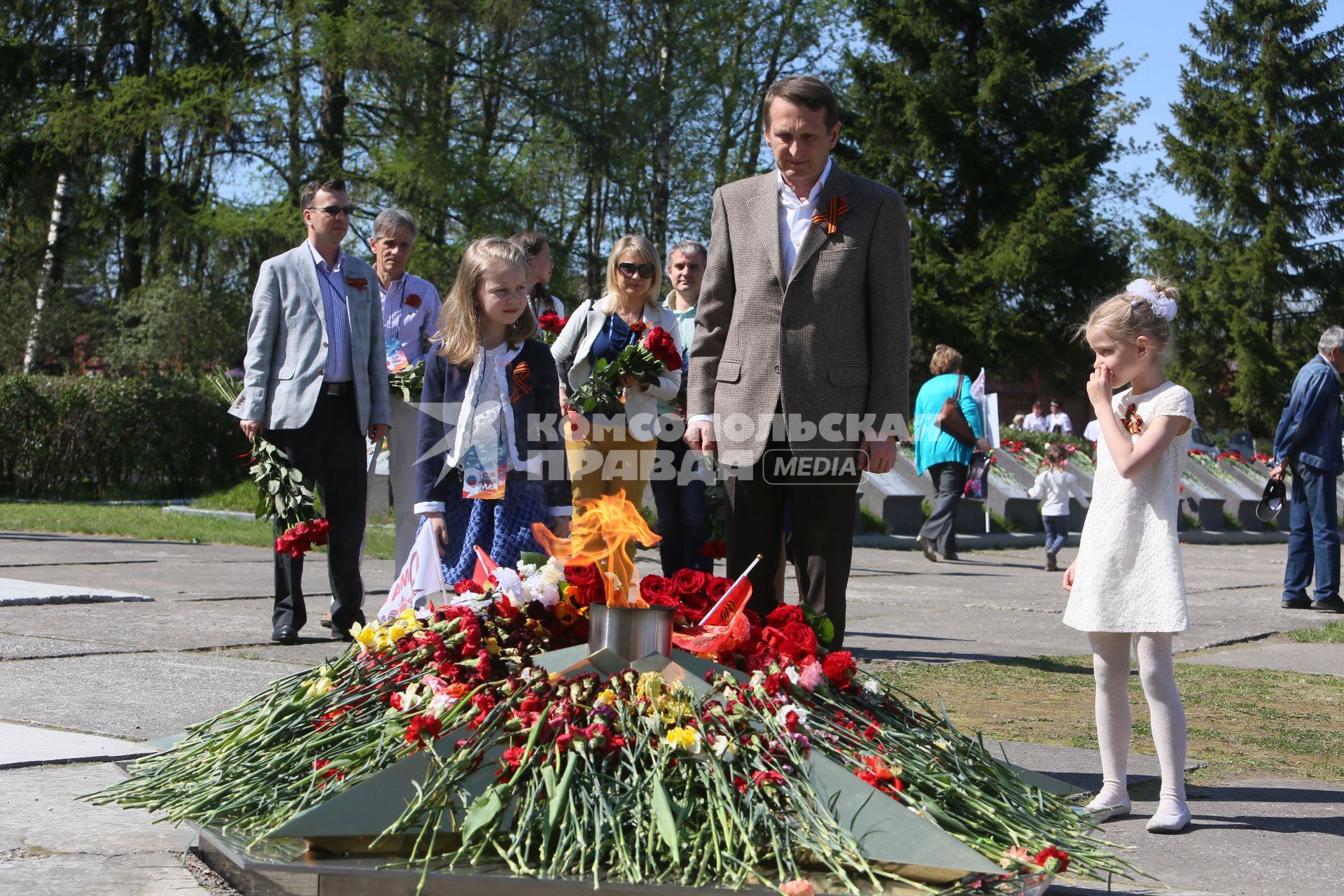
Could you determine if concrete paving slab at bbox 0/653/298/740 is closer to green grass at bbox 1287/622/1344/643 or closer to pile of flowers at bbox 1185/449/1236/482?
green grass at bbox 1287/622/1344/643

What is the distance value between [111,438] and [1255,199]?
4000 centimetres

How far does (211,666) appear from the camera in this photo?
18.0 ft

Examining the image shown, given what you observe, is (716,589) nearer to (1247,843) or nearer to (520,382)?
(1247,843)

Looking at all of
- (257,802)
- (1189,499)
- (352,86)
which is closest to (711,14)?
(352,86)

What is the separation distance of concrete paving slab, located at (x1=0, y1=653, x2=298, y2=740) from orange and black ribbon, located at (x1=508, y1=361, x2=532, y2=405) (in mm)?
1423

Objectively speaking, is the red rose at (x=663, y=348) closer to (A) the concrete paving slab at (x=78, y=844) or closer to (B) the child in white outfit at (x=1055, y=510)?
(A) the concrete paving slab at (x=78, y=844)

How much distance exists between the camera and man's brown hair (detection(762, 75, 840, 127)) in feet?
13.8

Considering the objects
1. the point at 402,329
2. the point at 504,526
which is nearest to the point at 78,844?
the point at 504,526

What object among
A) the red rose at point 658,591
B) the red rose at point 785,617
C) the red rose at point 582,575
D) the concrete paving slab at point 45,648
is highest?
the red rose at point 582,575

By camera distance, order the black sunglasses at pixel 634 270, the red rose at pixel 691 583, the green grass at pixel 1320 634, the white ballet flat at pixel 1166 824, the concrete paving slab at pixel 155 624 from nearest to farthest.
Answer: the white ballet flat at pixel 1166 824 → the red rose at pixel 691 583 → the concrete paving slab at pixel 155 624 → the black sunglasses at pixel 634 270 → the green grass at pixel 1320 634

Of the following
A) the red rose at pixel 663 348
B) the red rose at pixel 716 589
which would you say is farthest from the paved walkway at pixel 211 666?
the red rose at pixel 663 348

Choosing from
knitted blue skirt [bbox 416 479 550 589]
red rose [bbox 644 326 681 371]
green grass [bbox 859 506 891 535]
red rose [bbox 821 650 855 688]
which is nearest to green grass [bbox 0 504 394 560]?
green grass [bbox 859 506 891 535]

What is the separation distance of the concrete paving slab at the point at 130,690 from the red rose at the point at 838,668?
2.10m

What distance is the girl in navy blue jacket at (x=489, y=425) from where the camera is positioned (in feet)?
16.6
